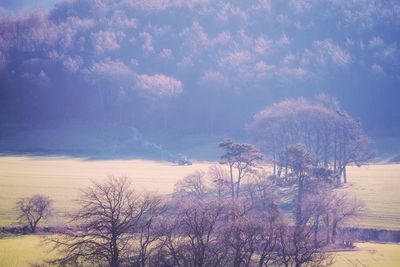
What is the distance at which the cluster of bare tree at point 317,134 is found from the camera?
211 ft

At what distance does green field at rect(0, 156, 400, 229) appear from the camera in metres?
46.2

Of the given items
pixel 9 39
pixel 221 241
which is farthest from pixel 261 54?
pixel 221 241

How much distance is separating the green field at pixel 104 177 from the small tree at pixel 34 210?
971 millimetres

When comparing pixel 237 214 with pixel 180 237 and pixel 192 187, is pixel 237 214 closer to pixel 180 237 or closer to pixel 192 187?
pixel 180 237

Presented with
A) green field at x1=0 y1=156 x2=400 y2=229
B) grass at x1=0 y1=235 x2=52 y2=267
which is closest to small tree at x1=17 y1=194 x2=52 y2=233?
Answer: green field at x1=0 y1=156 x2=400 y2=229

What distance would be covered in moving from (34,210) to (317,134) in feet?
134

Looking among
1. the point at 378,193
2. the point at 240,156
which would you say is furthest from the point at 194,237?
the point at 378,193

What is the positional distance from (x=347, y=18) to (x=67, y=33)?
93200mm

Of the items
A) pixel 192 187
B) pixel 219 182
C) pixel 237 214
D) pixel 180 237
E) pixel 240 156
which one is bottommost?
pixel 180 237

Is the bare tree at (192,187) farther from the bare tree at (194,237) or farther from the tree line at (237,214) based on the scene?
the bare tree at (194,237)

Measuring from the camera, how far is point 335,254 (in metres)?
36.0

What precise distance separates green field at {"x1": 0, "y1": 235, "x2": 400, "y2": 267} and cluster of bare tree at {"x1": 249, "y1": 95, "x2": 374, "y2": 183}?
2246 centimetres

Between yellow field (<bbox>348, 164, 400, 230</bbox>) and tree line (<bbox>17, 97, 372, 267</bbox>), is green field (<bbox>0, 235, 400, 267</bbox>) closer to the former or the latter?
tree line (<bbox>17, 97, 372, 267</bbox>)

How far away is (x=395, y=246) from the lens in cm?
3981
